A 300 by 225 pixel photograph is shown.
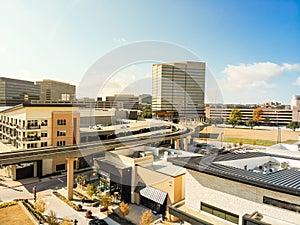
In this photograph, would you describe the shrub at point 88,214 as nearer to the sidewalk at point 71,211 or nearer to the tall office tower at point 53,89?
the sidewalk at point 71,211

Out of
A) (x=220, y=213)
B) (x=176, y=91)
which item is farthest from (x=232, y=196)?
(x=176, y=91)

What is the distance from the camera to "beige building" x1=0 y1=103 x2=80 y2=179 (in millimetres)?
20922

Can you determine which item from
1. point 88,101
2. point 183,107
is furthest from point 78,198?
point 183,107

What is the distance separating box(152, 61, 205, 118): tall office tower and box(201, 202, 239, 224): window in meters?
30.6

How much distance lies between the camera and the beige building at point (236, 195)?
762 centimetres

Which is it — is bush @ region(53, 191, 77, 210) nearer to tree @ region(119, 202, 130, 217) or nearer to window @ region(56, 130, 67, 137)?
tree @ region(119, 202, 130, 217)

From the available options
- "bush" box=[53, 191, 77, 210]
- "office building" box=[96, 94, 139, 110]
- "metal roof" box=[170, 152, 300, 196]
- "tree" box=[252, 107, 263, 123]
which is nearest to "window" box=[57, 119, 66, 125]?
"bush" box=[53, 191, 77, 210]

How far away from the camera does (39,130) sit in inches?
853

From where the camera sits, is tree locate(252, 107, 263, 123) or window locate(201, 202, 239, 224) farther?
tree locate(252, 107, 263, 123)

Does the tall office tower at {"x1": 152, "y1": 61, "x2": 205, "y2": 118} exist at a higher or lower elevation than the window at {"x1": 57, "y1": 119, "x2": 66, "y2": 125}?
higher

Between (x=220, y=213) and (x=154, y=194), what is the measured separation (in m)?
4.85

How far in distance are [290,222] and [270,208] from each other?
0.67 metres

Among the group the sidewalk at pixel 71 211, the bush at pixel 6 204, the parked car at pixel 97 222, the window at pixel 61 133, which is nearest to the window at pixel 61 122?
the window at pixel 61 133

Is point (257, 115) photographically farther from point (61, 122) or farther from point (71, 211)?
point (71, 211)
